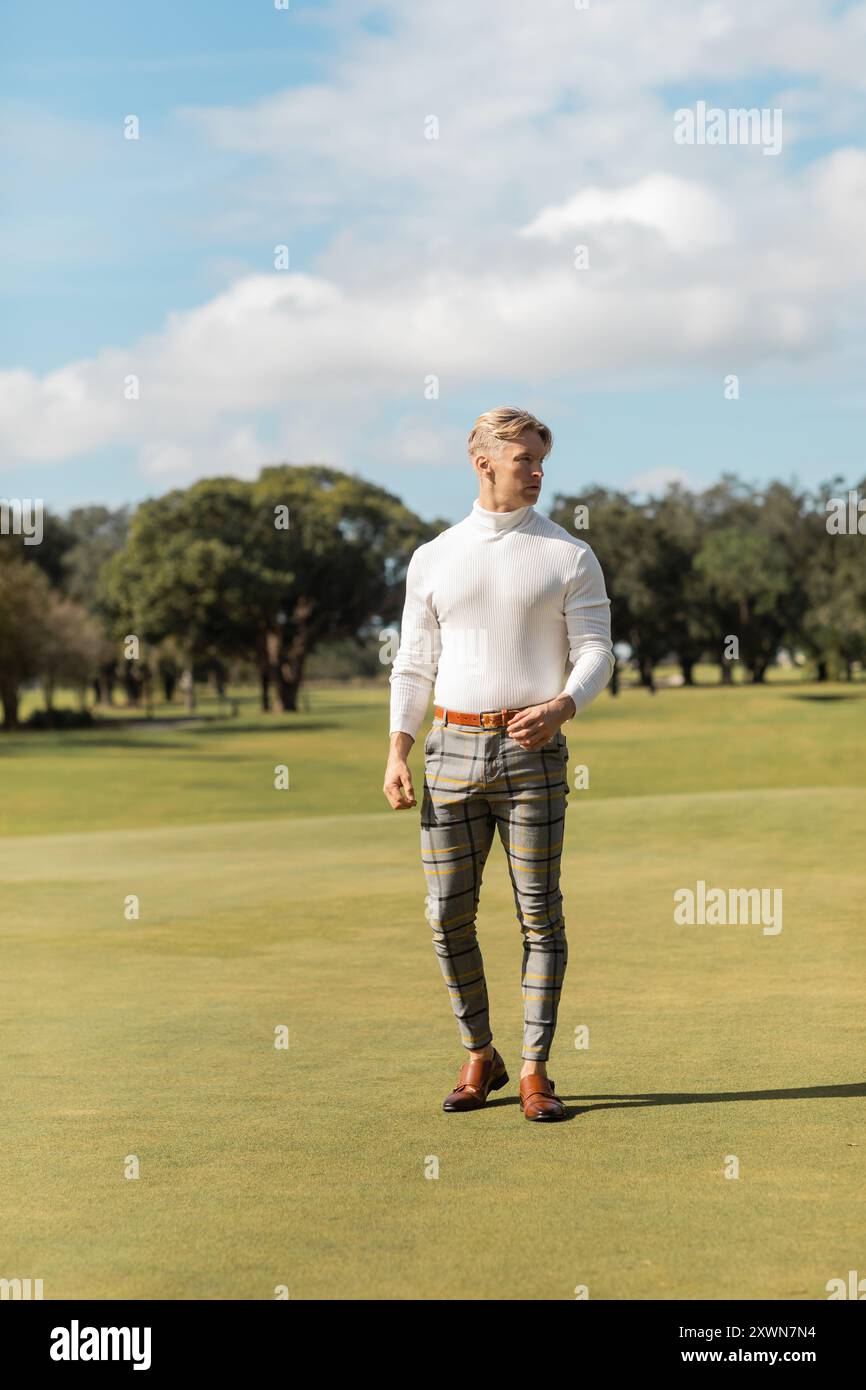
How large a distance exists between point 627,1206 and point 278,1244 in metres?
0.91

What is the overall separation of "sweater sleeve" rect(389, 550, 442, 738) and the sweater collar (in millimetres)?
256

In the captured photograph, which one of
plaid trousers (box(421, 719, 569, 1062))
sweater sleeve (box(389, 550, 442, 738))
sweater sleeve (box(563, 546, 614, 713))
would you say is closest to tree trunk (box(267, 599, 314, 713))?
sweater sleeve (box(389, 550, 442, 738))

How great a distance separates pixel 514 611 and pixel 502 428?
0.60m

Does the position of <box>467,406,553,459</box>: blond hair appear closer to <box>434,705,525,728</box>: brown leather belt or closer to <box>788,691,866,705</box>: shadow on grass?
<box>434,705,525,728</box>: brown leather belt

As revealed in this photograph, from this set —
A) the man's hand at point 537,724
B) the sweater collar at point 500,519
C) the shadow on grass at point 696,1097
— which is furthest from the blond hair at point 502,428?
the shadow on grass at point 696,1097

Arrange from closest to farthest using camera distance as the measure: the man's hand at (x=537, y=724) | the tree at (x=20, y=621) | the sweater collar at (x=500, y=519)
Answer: the man's hand at (x=537, y=724)
the sweater collar at (x=500, y=519)
the tree at (x=20, y=621)

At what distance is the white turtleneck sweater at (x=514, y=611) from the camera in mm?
5195

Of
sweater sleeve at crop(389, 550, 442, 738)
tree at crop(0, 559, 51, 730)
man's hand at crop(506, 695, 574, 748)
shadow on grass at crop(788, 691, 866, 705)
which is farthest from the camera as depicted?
shadow on grass at crop(788, 691, 866, 705)

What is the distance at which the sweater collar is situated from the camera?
527 cm

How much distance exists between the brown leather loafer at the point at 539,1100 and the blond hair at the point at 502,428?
80.9 inches

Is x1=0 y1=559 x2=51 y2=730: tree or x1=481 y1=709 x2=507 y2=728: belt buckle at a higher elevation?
x1=0 y1=559 x2=51 y2=730: tree

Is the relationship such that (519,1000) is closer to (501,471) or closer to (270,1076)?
(270,1076)

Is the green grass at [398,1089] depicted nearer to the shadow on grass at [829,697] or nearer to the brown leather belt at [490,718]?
the brown leather belt at [490,718]

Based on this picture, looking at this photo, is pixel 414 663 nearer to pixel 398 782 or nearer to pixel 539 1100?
pixel 398 782
